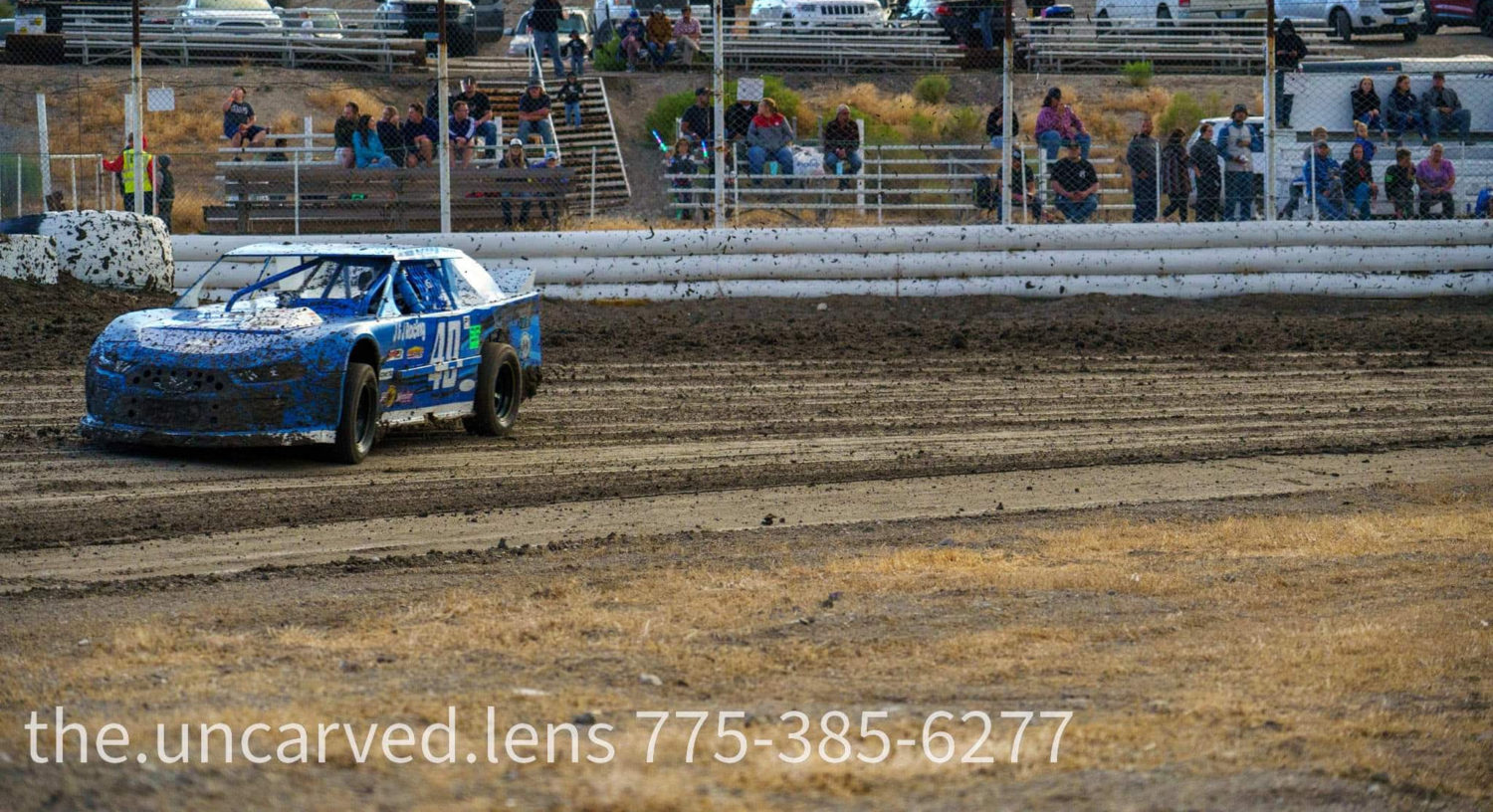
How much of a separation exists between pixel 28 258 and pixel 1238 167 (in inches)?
486

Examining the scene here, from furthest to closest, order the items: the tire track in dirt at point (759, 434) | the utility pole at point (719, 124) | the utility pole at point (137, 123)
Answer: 1. the utility pole at point (719, 124)
2. the utility pole at point (137, 123)
3. the tire track in dirt at point (759, 434)

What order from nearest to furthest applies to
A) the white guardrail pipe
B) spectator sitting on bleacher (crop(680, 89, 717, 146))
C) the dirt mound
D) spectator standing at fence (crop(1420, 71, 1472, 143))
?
the dirt mound < the white guardrail pipe < spectator sitting on bleacher (crop(680, 89, 717, 146)) < spectator standing at fence (crop(1420, 71, 1472, 143))

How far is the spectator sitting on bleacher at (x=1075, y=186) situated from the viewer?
18.1m

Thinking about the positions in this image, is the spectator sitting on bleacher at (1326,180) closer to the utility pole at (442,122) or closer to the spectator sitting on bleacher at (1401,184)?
the spectator sitting on bleacher at (1401,184)

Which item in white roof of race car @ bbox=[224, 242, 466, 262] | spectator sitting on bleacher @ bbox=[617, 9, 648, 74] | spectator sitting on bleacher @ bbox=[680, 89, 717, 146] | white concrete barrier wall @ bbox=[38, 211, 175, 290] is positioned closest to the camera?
white roof of race car @ bbox=[224, 242, 466, 262]

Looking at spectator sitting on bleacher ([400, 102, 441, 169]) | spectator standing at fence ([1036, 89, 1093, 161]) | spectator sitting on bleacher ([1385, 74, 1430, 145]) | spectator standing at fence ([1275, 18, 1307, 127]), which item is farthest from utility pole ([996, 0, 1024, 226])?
spectator sitting on bleacher ([400, 102, 441, 169])

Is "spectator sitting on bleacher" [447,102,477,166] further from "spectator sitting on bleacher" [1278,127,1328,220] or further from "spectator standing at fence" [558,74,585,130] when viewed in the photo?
"spectator sitting on bleacher" [1278,127,1328,220]

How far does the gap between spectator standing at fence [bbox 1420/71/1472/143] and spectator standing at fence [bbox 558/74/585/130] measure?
1157 centimetres

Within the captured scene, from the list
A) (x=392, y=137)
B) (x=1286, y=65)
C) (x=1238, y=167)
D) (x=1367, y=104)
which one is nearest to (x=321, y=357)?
(x=392, y=137)

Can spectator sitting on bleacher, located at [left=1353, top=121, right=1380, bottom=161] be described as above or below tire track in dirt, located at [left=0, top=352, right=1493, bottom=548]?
above

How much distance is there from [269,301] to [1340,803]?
735cm

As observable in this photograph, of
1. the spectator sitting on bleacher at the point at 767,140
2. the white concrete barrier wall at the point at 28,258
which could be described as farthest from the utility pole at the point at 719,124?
the white concrete barrier wall at the point at 28,258

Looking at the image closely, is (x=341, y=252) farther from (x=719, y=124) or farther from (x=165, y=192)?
(x=165, y=192)

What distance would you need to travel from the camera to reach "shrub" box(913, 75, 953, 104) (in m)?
27.3
